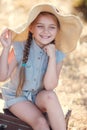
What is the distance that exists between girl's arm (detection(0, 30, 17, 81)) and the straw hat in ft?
0.18

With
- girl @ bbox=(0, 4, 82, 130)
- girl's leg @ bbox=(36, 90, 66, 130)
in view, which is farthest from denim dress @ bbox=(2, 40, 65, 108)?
girl's leg @ bbox=(36, 90, 66, 130)

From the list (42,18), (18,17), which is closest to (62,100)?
(42,18)

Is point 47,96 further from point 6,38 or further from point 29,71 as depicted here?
point 6,38

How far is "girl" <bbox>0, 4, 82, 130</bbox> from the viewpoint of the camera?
95.7 inches

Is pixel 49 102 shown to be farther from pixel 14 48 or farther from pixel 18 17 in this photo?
pixel 18 17

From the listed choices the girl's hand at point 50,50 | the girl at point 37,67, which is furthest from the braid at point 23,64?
the girl's hand at point 50,50

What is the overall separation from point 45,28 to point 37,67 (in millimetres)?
235

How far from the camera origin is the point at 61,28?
257 cm

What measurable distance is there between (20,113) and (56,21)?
0.53 metres

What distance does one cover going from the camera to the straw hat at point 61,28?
7.97 ft

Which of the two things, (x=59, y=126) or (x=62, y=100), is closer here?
(x=59, y=126)

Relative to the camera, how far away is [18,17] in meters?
5.11

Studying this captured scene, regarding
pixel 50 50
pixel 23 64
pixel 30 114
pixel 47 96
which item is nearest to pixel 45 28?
pixel 50 50

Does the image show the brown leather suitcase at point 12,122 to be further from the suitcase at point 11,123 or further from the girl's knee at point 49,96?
the girl's knee at point 49,96
